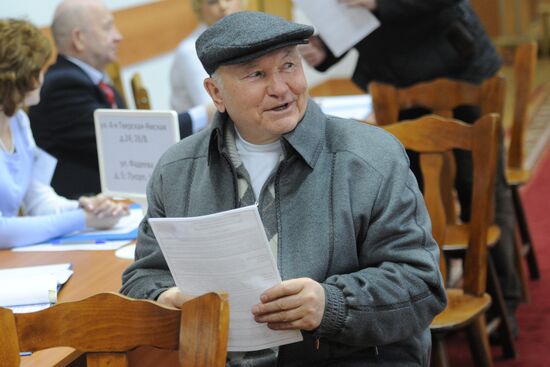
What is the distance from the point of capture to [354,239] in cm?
205

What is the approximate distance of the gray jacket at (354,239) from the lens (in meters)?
1.99

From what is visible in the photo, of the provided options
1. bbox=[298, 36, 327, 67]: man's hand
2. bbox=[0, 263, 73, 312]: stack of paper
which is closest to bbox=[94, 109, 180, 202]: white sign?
bbox=[0, 263, 73, 312]: stack of paper

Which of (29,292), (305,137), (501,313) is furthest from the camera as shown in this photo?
(501,313)

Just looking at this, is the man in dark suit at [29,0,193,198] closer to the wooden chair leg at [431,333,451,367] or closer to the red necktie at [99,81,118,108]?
the red necktie at [99,81,118,108]

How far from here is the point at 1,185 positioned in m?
3.13

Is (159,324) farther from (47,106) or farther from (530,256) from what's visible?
(530,256)

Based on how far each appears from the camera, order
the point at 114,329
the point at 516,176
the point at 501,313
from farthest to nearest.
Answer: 1. the point at 516,176
2. the point at 501,313
3. the point at 114,329

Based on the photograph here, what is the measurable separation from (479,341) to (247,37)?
1.74 metres

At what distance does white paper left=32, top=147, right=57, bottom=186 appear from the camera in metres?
3.37

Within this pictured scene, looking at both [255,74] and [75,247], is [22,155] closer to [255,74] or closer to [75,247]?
[75,247]

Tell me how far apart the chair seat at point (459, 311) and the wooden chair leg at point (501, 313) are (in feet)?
1.77

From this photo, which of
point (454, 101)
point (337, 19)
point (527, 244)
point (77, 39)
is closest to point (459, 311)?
point (454, 101)

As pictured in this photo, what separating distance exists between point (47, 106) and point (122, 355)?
256cm

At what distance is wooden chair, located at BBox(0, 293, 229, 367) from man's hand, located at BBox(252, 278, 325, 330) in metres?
0.26
